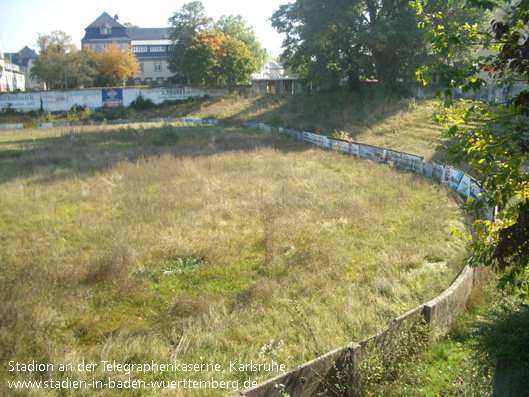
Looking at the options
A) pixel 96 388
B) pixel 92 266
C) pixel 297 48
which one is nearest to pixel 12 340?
pixel 96 388

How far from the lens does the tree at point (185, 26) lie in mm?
59781

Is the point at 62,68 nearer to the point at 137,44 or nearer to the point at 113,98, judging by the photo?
the point at 113,98

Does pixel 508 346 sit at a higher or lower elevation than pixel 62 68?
lower

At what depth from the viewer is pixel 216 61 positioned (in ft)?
166

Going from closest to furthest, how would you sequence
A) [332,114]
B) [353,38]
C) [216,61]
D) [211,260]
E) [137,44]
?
[211,260] → [353,38] → [332,114] → [216,61] → [137,44]

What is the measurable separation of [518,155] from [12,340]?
711 cm

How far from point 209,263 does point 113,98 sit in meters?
45.5

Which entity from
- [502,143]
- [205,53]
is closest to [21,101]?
[205,53]

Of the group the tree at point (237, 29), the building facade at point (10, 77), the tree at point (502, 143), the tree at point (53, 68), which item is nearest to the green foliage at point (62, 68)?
the tree at point (53, 68)

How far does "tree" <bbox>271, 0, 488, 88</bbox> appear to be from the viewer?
2962 centimetres

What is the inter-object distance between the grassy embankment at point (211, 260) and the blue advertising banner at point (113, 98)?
32654 mm

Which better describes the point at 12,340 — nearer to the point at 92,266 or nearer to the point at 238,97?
the point at 92,266

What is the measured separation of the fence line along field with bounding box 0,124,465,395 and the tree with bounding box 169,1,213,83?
4704 cm

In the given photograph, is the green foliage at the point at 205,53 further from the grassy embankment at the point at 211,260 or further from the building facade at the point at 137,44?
the grassy embankment at the point at 211,260
